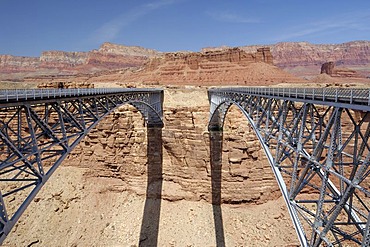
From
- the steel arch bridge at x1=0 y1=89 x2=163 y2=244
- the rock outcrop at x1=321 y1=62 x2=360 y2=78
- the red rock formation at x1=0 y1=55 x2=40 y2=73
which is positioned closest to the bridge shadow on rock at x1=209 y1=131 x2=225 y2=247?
the steel arch bridge at x1=0 y1=89 x2=163 y2=244

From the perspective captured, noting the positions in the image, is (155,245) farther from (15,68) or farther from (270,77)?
(15,68)

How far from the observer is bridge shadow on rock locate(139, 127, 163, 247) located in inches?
1118

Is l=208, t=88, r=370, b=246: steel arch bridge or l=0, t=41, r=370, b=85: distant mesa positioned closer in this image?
l=208, t=88, r=370, b=246: steel arch bridge

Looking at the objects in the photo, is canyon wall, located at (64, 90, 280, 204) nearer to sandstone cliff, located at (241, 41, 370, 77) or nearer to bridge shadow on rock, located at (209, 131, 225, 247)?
bridge shadow on rock, located at (209, 131, 225, 247)

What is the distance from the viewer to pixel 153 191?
33500 millimetres

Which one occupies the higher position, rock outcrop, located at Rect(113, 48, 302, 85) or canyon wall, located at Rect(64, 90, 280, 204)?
rock outcrop, located at Rect(113, 48, 302, 85)

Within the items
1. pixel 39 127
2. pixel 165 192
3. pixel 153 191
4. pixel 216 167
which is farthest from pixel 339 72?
pixel 39 127

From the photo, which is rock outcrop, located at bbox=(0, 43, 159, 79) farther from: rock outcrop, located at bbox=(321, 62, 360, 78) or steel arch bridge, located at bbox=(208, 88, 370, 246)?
steel arch bridge, located at bbox=(208, 88, 370, 246)

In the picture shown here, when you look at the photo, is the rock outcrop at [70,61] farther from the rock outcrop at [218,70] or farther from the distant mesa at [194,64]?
the rock outcrop at [218,70]

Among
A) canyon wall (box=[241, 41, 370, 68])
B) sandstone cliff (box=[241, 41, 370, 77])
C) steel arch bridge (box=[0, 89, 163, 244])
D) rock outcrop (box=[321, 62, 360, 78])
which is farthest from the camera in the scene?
canyon wall (box=[241, 41, 370, 68])

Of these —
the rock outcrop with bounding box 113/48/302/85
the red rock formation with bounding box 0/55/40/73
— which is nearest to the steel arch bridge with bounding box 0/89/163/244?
the rock outcrop with bounding box 113/48/302/85

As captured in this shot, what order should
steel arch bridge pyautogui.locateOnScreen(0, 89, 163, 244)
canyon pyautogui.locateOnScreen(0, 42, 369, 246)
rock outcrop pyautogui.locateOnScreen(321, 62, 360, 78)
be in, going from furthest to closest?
rock outcrop pyautogui.locateOnScreen(321, 62, 360, 78), canyon pyautogui.locateOnScreen(0, 42, 369, 246), steel arch bridge pyautogui.locateOnScreen(0, 89, 163, 244)

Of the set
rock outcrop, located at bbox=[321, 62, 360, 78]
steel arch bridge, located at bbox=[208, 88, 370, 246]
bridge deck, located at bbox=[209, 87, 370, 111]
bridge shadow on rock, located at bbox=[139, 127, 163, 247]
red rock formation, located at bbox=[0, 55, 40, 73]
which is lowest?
bridge shadow on rock, located at bbox=[139, 127, 163, 247]

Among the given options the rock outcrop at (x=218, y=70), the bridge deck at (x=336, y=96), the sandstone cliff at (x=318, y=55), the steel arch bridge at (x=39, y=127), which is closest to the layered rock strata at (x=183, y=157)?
the steel arch bridge at (x=39, y=127)
